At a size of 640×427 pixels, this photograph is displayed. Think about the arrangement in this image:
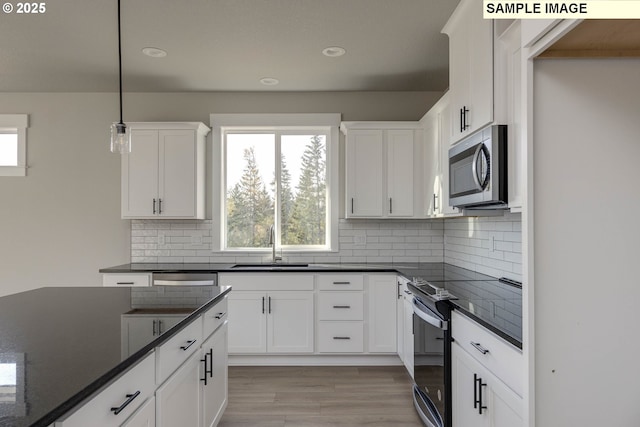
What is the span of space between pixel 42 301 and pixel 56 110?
3.06 meters

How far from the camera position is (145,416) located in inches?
53.7

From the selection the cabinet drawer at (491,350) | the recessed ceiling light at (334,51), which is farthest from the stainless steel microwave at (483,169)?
the recessed ceiling light at (334,51)

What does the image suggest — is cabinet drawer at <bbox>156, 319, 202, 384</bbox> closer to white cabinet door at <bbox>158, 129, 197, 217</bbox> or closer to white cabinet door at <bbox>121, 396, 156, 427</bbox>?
white cabinet door at <bbox>121, 396, 156, 427</bbox>

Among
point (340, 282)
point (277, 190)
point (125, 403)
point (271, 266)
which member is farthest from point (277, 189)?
point (125, 403)

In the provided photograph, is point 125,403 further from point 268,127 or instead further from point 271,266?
point 268,127

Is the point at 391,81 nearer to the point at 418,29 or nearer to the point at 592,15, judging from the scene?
the point at 418,29

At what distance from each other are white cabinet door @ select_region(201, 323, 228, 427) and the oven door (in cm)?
125

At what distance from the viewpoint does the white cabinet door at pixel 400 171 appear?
13.0ft

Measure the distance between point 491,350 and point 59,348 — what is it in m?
1.61

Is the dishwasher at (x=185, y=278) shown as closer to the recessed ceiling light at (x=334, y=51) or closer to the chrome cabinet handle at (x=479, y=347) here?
the recessed ceiling light at (x=334, y=51)

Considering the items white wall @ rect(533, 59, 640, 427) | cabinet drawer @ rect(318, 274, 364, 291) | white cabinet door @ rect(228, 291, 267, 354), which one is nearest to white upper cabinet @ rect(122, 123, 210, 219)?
white cabinet door @ rect(228, 291, 267, 354)

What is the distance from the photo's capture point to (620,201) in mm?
1186

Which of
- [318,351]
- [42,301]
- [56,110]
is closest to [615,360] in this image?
[42,301]

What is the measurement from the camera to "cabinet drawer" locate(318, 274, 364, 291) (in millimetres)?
3701
